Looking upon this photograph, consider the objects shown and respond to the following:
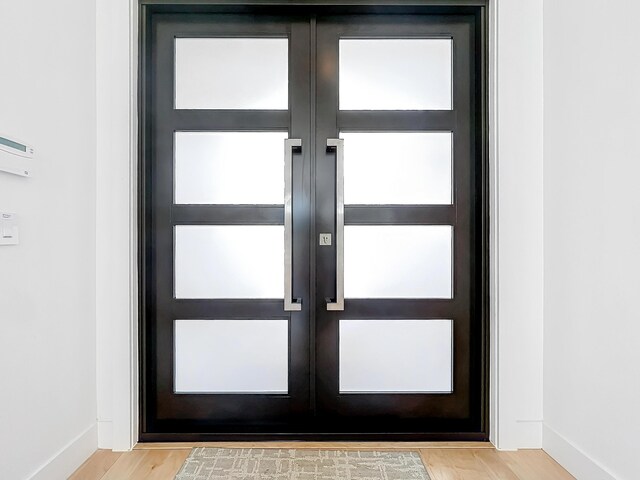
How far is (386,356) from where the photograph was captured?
2523 mm

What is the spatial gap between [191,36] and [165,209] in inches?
33.6

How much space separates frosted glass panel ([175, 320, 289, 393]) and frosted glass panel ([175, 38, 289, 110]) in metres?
1.08

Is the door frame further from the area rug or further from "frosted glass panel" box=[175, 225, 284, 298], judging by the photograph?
the area rug

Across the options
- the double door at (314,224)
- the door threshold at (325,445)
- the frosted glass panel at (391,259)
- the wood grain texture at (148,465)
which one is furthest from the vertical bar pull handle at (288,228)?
the wood grain texture at (148,465)
